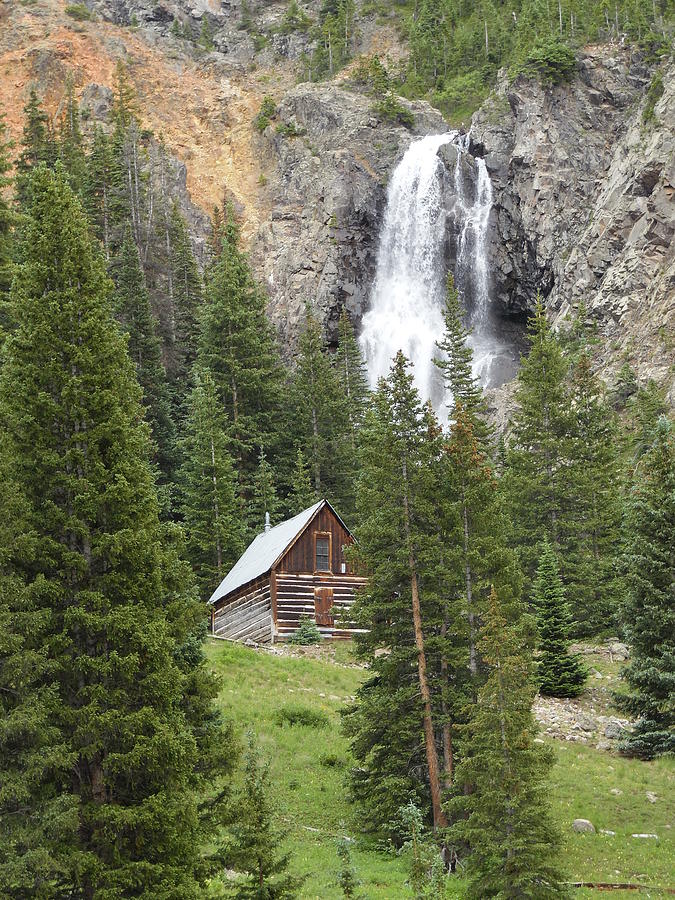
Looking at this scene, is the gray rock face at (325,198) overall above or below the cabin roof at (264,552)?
above

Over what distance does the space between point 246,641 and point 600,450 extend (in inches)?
709

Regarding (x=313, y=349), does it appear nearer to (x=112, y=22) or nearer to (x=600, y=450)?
(x=600, y=450)

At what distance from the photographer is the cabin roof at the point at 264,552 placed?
38844mm

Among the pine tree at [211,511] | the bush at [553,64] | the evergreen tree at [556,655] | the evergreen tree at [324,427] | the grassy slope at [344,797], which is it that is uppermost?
the bush at [553,64]

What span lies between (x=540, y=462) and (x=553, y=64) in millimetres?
45211

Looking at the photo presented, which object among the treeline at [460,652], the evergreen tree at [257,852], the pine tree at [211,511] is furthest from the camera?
the pine tree at [211,511]

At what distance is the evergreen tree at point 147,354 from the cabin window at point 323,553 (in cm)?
1674

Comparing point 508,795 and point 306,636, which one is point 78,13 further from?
point 508,795

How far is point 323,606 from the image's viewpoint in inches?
1542

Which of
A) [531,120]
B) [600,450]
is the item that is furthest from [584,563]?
[531,120]

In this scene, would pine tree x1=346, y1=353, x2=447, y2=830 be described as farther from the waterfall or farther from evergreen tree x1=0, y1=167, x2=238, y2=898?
the waterfall

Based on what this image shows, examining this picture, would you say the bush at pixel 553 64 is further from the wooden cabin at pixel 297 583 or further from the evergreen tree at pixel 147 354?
the wooden cabin at pixel 297 583

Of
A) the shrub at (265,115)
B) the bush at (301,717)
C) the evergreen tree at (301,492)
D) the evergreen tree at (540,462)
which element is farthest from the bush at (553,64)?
the bush at (301,717)

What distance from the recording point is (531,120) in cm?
7362
